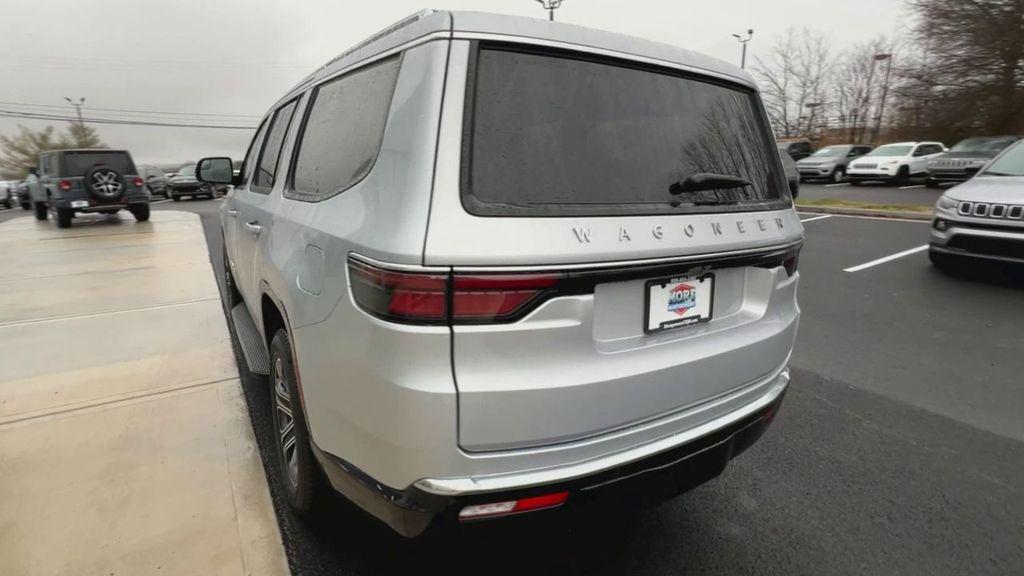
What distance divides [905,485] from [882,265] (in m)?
5.29

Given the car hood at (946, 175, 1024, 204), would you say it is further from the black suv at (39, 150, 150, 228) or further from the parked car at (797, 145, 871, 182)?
the parked car at (797, 145, 871, 182)

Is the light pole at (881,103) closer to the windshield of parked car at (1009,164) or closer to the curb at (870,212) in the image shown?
the curb at (870,212)

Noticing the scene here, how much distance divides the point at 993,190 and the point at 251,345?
708 centimetres

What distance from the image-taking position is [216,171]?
385 cm

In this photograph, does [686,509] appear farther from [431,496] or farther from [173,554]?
[173,554]

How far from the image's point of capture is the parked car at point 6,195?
24087 millimetres

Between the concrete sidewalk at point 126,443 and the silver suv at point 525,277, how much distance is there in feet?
1.85

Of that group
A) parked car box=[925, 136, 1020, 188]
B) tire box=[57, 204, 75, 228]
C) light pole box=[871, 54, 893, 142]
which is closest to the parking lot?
tire box=[57, 204, 75, 228]

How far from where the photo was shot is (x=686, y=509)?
2412 mm

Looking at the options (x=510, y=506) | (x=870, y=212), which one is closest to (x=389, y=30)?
(x=510, y=506)

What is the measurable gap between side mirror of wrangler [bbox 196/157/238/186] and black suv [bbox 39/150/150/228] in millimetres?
11136

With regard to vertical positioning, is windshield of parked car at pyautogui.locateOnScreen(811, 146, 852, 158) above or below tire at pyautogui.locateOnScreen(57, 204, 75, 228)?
above

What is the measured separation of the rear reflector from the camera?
147 centimetres

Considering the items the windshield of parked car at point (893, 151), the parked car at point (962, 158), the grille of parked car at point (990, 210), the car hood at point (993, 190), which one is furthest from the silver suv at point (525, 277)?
the windshield of parked car at point (893, 151)
